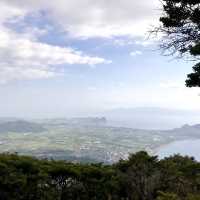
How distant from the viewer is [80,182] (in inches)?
543

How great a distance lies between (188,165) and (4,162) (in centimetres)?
965

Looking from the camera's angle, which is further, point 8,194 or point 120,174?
point 120,174

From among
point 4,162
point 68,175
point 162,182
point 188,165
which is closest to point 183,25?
point 188,165

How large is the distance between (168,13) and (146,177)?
8595mm

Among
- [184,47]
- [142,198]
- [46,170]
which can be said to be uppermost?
[184,47]

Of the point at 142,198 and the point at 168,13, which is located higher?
the point at 168,13

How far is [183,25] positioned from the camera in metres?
18.8

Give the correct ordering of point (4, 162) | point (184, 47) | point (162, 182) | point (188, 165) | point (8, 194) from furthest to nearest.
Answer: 1. point (188, 165)
2. point (184, 47)
3. point (162, 182)
4. point (4, 162)
5. point (8, 194)

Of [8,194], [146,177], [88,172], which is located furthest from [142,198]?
[8,194]

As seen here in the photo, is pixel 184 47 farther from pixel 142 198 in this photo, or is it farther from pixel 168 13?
pixel 142 198

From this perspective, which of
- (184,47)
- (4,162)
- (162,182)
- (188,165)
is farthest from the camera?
(188,165)

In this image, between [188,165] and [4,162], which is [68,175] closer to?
[4,162]

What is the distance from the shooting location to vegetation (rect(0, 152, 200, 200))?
12.6 metres

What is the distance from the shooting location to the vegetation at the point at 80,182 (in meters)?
12.6
